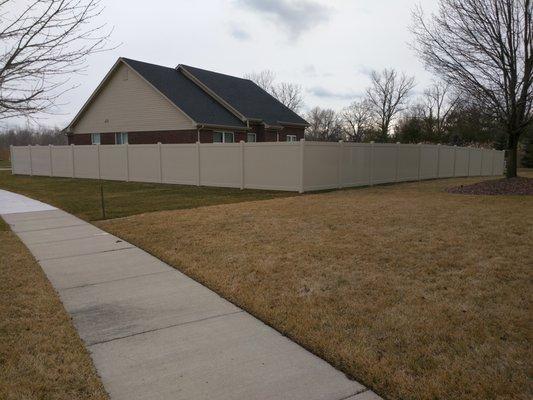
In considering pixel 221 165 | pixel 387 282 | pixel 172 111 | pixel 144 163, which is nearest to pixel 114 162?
pixel 144 163

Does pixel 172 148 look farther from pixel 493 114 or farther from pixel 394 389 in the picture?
pixel 394 389

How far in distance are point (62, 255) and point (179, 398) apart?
5.02 meters

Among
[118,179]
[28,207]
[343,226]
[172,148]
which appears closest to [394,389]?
[343,226]

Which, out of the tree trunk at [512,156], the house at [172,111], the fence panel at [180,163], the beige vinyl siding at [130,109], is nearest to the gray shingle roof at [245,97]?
the house at [172,111]

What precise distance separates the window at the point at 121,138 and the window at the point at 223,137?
21.0 feet

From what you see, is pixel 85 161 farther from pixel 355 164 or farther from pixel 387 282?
pixel 387 282

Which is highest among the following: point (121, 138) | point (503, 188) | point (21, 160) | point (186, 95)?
point (186, 95)

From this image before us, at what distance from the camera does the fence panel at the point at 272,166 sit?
16.6 m

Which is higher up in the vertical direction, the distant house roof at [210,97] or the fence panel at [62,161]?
the distant house roof at [210,97]

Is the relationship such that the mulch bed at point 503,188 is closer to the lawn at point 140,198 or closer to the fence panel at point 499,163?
the lawn at point 140,198

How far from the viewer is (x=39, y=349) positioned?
3.83 meters

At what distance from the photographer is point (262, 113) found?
29766mm

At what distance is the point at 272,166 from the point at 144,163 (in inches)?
304

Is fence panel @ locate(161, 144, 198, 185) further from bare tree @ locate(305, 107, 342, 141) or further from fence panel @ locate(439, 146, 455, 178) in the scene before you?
bare tree @ locate(305, 107, 342, 141)
